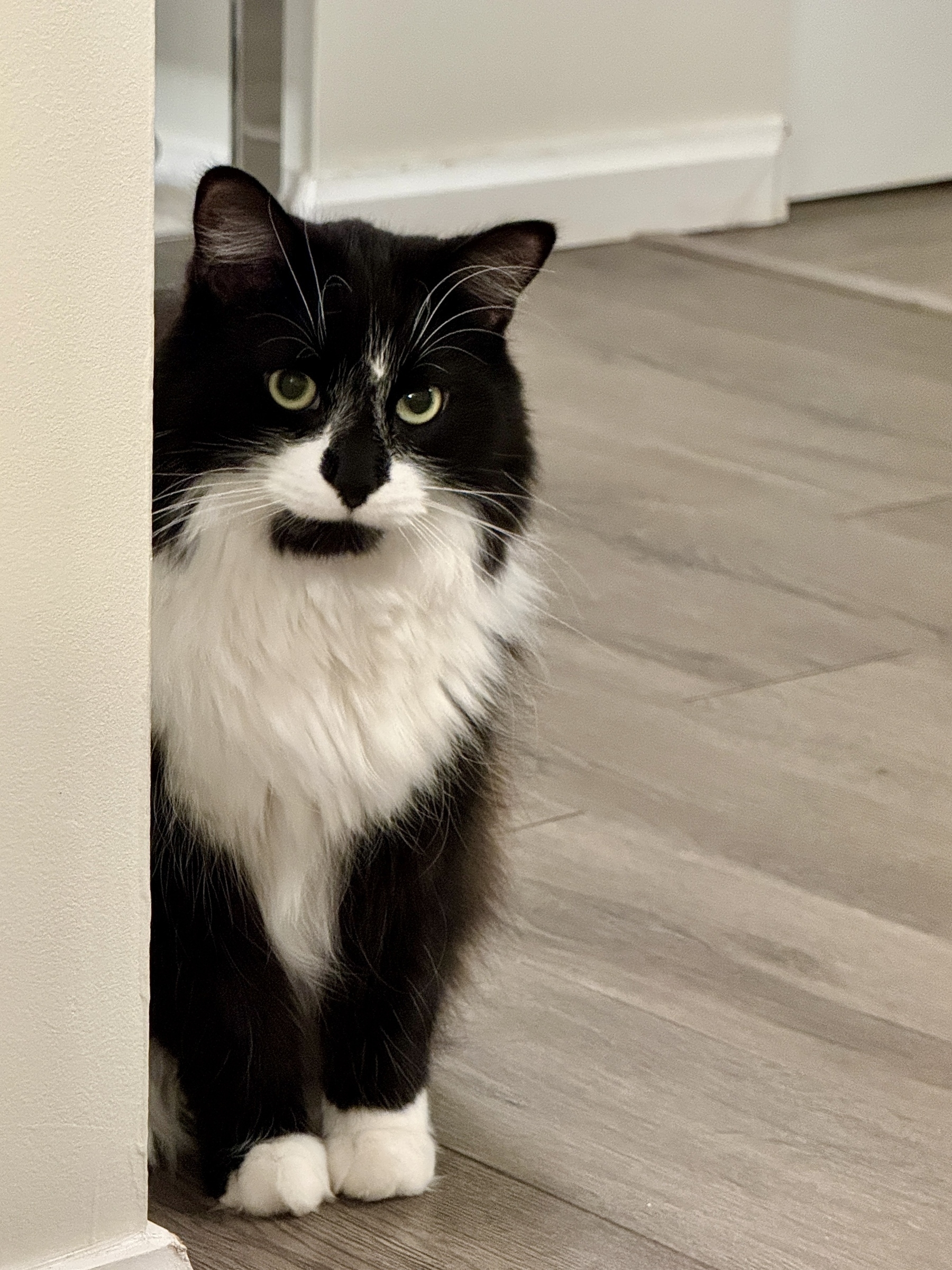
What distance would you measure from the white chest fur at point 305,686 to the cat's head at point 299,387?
23 millimetres

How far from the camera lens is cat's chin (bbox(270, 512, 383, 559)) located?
107 centimetres

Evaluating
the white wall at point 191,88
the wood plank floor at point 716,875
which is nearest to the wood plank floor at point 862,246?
the wood plank floor at point 716,875

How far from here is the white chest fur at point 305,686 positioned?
1081mm

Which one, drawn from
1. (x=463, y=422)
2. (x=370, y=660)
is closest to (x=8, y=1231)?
(x=370, y=660)

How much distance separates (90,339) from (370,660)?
13.4 inches

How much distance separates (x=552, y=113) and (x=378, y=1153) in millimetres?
2857

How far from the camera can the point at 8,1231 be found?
0.95 meters

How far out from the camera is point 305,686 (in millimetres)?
1102

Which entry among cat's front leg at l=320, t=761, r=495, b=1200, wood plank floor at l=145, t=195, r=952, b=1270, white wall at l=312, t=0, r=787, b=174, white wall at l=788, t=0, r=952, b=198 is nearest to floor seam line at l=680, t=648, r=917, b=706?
wood plank floor at l=145, t=195, r=952, b=1270

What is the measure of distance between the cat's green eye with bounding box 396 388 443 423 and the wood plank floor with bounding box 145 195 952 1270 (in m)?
0.53

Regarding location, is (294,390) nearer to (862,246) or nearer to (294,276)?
(294,276)

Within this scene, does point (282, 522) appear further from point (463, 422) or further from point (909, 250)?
point (909, 250)

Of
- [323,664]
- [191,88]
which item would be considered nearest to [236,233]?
[323,664]

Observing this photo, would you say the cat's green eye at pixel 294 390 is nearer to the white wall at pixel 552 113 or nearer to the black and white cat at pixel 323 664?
the black and white cat at pixel 323 664
